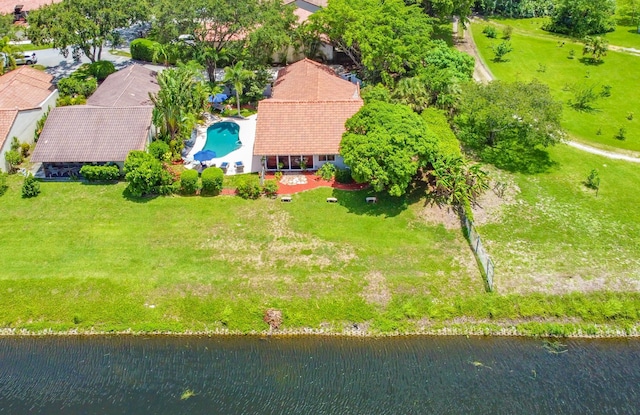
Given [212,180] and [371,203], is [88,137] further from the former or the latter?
[371,203]

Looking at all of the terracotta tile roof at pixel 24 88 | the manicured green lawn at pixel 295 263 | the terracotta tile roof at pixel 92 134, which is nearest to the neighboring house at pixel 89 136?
the terracotta tile roof at pixel 92 134

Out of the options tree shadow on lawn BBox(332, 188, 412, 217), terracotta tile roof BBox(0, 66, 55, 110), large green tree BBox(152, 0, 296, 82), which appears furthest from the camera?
large green tree BBox(152, 0, 296, 82)

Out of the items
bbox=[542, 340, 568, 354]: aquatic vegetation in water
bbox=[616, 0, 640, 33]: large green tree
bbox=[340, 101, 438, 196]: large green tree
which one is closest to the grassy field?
bbox=[616, 0, 640, 33]: large green tree

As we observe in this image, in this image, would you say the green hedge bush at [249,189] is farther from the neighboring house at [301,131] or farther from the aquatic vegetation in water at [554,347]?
the aquatic vegetation in water at [554,347]

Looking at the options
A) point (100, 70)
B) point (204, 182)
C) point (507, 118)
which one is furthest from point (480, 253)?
point (100, 70)

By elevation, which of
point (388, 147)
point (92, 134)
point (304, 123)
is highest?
point (388, 147)

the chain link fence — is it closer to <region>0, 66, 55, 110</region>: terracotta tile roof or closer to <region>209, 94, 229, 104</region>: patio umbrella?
<region>209, 94, 229, 104</region>: patio umbrella

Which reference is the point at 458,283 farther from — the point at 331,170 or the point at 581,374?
the point at 331,170
